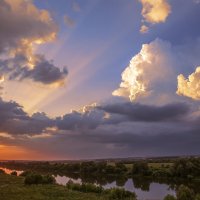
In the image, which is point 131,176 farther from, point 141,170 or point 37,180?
point 37,180

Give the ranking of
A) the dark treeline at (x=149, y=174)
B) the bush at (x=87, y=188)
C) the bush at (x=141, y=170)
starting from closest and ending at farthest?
1. the bush at (x=87, y=188)
2. the dark treeline at (x=149, y=174)
3. the bush at (x=141, y=170)

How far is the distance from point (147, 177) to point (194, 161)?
14789mm

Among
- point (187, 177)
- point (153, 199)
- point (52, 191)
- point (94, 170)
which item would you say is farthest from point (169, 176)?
point (52, 191)

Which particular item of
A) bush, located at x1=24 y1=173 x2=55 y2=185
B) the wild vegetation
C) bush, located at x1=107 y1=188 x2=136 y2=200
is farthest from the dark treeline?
bush, located at x1=107 y1=188 x2=136 y2=200

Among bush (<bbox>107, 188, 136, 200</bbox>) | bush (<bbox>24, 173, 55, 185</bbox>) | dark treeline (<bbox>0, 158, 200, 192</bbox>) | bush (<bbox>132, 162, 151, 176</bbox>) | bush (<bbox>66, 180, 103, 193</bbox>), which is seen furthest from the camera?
bush (<bbox>132, 162, 151, 176</bbox>)

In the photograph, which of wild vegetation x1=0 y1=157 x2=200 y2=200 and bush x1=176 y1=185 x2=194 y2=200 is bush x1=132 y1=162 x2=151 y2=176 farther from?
bush x1=176 y1=185 x2=194 y2=200

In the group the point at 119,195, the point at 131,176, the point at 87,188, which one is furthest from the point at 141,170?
the point at 119,195

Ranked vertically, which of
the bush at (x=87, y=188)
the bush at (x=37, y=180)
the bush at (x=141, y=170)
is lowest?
the bush at (x=87, y=188)

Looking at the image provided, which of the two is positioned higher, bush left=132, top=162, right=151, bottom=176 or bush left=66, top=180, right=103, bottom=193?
bush left=132, top=162, right=151, bottom=176

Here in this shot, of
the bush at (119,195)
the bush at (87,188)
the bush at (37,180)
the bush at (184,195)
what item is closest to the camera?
the bush at (184,195)

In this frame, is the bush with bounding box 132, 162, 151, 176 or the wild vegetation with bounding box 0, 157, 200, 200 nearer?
the wild vegetation with bounding box 0, 157, 200, 200

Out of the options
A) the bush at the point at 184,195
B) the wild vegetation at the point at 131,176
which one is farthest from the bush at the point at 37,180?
the bush at the point at 184,195

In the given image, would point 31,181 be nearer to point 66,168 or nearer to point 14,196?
point 14,196

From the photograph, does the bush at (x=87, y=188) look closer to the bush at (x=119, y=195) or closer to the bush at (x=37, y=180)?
the bush at (x=119, y=195)
